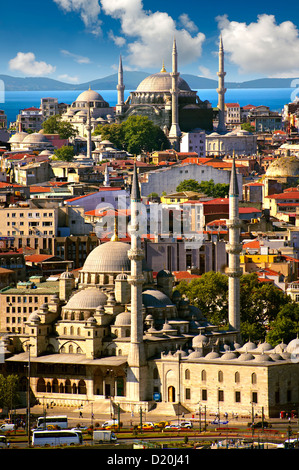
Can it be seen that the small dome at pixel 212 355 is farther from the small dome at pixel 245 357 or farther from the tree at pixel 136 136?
the tree at pixel 136 136

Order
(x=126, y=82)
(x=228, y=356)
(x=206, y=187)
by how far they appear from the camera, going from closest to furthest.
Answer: (x=228, y=356) < (x=206, y=187) < (x=126, y=82)

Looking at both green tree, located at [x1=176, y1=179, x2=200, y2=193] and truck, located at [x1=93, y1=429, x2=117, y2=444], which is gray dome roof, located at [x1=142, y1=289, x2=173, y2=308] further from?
green tree, located at [x1=176, y1=179, x2=200, y2=193]

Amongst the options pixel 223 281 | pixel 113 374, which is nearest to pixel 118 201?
pixel 223 281

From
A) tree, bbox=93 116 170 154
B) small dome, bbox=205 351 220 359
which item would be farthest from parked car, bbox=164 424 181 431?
tree, bbox=93 116 170 154

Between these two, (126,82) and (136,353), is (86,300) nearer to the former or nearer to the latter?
(136,353)

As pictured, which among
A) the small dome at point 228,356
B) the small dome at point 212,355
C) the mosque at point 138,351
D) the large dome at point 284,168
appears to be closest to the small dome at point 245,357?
the mosque at point 138,351

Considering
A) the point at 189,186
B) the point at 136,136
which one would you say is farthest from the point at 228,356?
the point at 136,136

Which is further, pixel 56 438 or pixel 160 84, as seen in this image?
pixel 160 84
